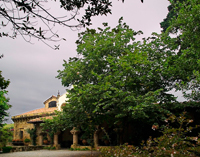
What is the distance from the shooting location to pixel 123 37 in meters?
14.3

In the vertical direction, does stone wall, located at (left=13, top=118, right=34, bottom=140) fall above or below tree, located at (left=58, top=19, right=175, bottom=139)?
below

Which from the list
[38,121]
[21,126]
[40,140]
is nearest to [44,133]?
[40,140]

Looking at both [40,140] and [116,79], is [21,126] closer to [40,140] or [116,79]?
[40,140]

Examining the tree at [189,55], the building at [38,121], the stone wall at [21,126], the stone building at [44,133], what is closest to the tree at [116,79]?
the tree at [189,55]

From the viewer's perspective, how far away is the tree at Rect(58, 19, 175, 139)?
1141 cm

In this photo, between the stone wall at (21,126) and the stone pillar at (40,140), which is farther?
the stone wall at (21,126)

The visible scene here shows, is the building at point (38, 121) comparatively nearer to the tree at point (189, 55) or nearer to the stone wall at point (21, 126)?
the stone wall at point (21, 126)

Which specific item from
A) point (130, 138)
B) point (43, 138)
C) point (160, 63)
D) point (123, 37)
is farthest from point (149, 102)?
point (43, 138)

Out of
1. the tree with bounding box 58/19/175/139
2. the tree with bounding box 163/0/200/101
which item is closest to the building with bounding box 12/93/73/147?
the tree with bounding box 58/19/175/139

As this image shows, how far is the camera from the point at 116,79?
1184cm

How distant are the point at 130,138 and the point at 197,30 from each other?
977 centimetres

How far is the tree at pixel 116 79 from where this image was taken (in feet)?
37.4

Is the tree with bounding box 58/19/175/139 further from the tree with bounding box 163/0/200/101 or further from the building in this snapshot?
the building

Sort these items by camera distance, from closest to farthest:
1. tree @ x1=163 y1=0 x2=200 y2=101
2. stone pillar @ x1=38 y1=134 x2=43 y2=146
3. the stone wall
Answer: tree @ x1=163 y1=0 x2=200 y2=101 → stone pillar @ x1=38 y1=134 x2=43 y2=146 → the stone wall
